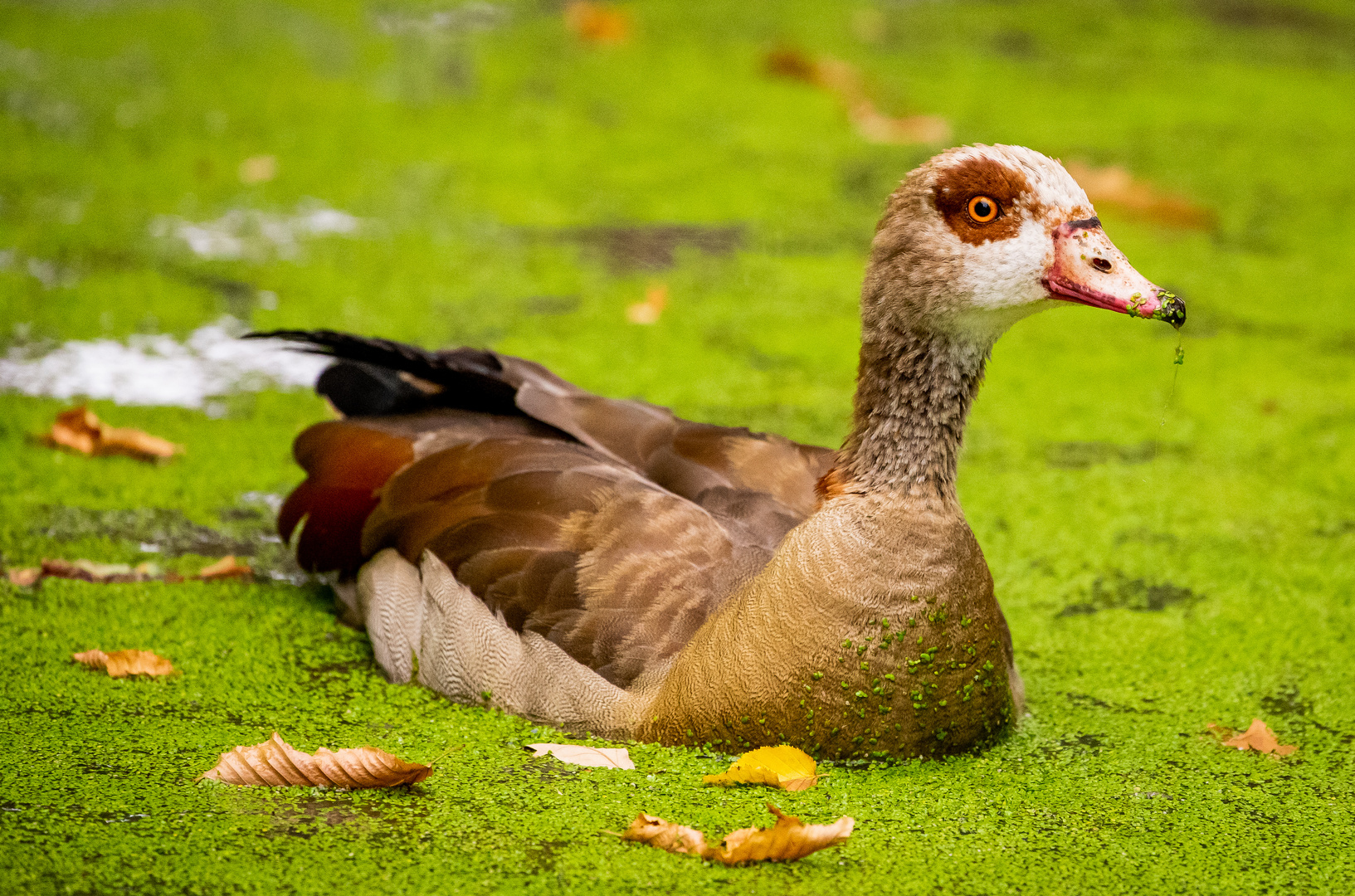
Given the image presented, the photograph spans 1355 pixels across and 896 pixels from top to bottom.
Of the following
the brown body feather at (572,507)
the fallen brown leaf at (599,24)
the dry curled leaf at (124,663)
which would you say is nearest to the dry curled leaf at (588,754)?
the brown body feather at (572,507)

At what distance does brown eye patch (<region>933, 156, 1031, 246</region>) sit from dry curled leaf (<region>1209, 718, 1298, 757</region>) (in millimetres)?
1228

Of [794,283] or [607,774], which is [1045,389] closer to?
[794,283]

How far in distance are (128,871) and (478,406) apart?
1509 millimetres

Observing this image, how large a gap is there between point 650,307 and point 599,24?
439 centimetres

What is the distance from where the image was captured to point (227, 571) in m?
3.70

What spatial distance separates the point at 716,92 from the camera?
28.1 ft

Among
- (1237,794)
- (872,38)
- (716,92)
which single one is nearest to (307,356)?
(1237,794)

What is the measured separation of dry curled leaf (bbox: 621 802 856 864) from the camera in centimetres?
248

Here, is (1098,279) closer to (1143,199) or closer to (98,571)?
(98,571)

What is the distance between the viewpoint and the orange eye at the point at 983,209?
9.05ft

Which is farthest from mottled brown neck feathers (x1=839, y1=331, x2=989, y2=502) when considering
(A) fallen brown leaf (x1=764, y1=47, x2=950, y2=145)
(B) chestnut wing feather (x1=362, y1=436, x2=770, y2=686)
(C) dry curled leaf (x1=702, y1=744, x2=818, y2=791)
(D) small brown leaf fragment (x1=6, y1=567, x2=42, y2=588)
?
(A) fallen brown leaf (x1=764, y1=47, x2=950, y2=145)

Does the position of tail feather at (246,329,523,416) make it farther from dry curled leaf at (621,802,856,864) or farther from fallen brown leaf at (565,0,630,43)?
fallen brown leaf at (565,0,630,43)

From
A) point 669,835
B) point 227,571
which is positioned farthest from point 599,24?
point 669,835

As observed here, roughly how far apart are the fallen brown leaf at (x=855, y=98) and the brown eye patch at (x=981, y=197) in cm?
518
